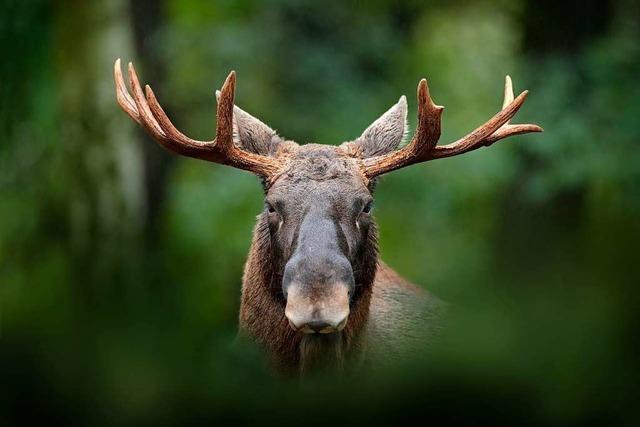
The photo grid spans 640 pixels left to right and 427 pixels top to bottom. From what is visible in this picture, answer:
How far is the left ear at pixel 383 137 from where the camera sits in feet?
14.3

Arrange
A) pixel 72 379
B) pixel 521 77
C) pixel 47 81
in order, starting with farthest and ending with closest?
pixel 521 77 < pixel 47 81 < pixel 72 379

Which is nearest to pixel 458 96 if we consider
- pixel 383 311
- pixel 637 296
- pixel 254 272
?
pixel 383 311

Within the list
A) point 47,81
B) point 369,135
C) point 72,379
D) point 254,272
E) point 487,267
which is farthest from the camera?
point 369,135

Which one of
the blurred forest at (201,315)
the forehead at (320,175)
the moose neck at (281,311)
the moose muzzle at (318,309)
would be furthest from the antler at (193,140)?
the moose muzzle at (318,309)

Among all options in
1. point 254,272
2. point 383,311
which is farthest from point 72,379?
point 383,311

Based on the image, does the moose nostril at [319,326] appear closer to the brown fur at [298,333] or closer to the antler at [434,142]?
the brown fur at [298,333]

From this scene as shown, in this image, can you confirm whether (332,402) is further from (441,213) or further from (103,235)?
(441,213)

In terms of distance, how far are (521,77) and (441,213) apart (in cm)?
130

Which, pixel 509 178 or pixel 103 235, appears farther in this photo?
pixel 509 178

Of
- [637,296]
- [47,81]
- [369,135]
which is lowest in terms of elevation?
[637,296]

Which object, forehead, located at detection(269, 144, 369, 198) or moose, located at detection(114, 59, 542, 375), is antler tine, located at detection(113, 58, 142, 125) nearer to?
moose, located at detection(114, 59, 542, 375)

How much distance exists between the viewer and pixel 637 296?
0.97 metres

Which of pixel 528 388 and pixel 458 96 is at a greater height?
pixel 458 96

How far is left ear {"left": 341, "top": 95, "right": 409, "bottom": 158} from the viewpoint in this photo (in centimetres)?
434
